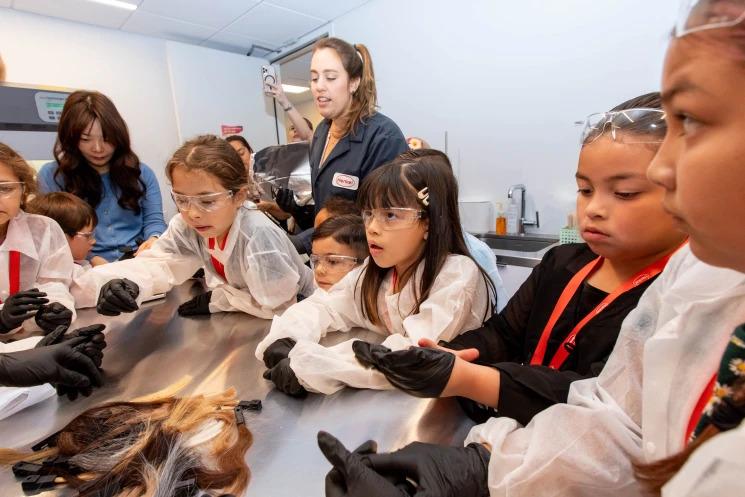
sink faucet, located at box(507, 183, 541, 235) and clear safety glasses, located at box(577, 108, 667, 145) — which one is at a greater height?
clear safety glasses, located at box(577, 108, 667, 145)

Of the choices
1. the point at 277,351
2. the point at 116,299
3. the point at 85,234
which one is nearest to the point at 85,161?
the point at 85,234

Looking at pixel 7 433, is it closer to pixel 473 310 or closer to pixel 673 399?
pixel 473 310

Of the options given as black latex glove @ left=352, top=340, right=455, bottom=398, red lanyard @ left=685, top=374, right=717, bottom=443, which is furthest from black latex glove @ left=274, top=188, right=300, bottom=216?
red lanyard @ left=685, top=374, right=717, bottom=443

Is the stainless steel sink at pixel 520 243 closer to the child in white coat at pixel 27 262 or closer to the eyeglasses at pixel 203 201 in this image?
the eyeglasses at pixel 203 201

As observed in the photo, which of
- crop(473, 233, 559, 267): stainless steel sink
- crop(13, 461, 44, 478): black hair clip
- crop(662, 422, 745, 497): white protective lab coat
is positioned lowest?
crop(473, 233, 559, 267): stainless steel sink

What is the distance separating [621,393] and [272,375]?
69cm

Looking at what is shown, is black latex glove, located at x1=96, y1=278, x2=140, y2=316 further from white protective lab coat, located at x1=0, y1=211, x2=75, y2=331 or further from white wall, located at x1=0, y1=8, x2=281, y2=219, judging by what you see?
white wall, located at x1=0, y1=8, x2=281, y2=219

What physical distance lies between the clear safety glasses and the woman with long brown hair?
999 millimetres

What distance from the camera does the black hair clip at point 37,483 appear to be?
600mm

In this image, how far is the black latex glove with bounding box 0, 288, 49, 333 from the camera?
44.6 inches

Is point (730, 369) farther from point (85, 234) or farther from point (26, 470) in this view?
point (85, 234)

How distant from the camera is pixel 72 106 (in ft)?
5.84

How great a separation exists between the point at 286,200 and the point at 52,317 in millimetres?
1312

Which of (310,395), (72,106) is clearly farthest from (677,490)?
(72,106)
